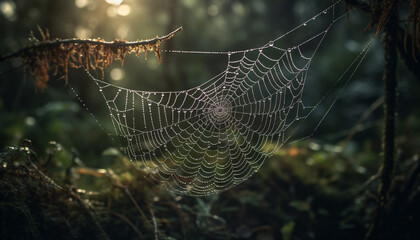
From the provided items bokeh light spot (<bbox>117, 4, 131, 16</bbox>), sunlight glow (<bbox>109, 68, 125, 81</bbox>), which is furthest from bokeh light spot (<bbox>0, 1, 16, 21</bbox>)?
sunlight glow (<bbox>109, 68, 125, 81</bbox>)

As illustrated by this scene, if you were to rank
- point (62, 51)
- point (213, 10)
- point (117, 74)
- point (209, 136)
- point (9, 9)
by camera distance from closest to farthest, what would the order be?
point (62, 51) < point (209, 136) < point (9, 9) < point (117, 74) < point (213, 10)

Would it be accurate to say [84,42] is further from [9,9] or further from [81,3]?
[9,9]

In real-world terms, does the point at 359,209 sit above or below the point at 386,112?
below

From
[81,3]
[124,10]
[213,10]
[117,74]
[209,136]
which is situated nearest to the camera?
[209,136]

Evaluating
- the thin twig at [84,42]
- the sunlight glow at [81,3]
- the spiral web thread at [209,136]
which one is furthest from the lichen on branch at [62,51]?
the sunlight glow at [81,3]

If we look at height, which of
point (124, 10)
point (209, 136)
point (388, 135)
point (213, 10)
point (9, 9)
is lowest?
point (388, 135)

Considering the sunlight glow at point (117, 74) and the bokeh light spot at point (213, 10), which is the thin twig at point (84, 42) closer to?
the sunlight glow at point (117, 74)

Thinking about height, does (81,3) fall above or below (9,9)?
below

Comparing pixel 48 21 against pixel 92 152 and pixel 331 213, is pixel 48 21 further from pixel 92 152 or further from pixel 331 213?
pixel 331 213

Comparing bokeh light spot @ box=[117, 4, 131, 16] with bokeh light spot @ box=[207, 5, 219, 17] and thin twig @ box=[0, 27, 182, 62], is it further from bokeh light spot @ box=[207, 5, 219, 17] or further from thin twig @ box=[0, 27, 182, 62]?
thin twig @ box=[0, 27, 182, 62]

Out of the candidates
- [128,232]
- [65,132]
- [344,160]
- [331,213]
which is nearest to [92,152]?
[65,132]

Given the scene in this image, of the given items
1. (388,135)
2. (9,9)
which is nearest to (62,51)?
(388,135)
